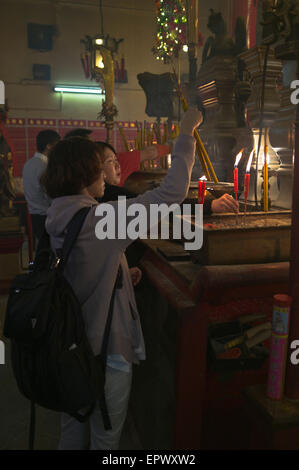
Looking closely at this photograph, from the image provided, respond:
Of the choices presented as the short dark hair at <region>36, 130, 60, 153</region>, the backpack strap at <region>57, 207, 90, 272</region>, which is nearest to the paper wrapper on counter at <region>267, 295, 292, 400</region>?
the backpack strap at <region>57, 207, 90, 272</region>

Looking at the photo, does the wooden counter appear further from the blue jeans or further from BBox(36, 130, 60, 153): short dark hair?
BBox(36, 130, 60, 153): short dark hair

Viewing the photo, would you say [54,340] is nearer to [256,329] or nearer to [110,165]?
[256,329]

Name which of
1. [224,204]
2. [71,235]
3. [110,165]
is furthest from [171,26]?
[71,235]

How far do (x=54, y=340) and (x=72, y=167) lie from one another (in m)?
0.57

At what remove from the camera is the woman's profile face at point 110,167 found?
193cm

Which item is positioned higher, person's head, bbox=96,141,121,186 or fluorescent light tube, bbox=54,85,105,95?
fluorescent light tube, bbox=54,85,105,95

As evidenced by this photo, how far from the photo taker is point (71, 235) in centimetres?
127

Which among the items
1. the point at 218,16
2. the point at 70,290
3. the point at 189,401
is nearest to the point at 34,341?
the point at 70,290

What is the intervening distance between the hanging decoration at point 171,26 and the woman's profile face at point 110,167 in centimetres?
158

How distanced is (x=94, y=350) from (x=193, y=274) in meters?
0.44

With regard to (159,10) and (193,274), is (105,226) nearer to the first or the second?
(193,274)

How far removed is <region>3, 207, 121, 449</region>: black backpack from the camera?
120cm

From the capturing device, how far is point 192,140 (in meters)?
1.32

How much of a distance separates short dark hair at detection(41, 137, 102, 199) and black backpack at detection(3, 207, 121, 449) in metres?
0.12
